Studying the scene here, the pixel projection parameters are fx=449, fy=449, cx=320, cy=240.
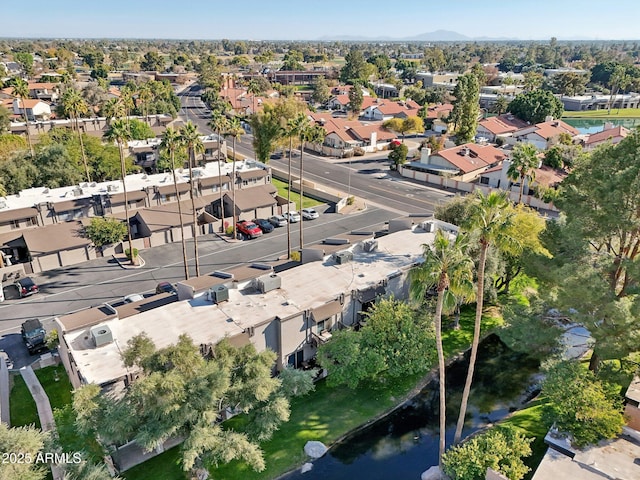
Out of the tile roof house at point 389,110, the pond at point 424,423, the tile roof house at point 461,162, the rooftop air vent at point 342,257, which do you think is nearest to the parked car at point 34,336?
the pond at point 424,423

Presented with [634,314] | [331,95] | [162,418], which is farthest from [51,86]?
[634,314]

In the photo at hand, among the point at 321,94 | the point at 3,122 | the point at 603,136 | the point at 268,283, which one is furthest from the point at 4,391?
the point at 321,94

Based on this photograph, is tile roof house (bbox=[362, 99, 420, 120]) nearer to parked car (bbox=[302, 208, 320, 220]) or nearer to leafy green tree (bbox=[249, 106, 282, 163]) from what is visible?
leafy green tree (bbox=[249, 106, 282, 163])

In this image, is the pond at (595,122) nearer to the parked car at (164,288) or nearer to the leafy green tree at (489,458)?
the parked car at (164,288)

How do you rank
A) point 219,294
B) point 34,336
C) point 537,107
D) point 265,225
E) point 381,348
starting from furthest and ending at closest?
point 537,107 < point 265,225 < point 34,336 < point 219,294 < point 381,348

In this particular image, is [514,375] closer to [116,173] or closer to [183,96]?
Result: [116,173]

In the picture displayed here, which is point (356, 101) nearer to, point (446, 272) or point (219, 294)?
point (219, 294)
